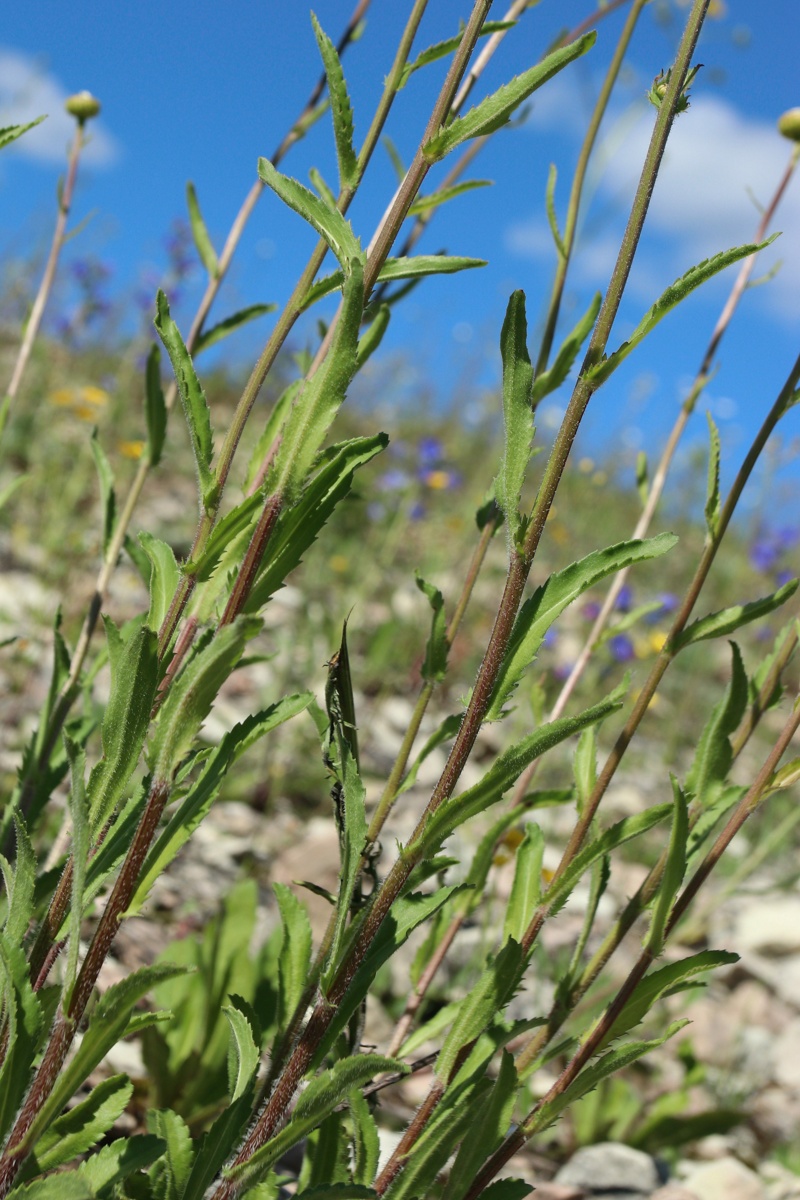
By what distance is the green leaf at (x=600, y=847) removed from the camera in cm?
94

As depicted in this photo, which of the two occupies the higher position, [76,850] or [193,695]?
[193,695]

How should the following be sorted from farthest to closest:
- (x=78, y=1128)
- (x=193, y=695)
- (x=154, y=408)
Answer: (x=154, y=408)
(x=78, y=1128)
(x=193, y=695)

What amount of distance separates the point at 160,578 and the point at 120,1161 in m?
0.48

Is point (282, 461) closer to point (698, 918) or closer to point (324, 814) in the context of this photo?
point (698, 918)

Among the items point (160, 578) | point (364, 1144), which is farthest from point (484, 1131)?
point (160, 578)

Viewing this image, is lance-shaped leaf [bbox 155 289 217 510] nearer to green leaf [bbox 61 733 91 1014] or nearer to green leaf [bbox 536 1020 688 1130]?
green leaf [bbox 61 733 91 1014]

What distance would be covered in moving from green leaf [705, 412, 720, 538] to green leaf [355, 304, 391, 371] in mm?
334

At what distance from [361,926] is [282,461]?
0.37 metres

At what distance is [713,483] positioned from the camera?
102 centimetres

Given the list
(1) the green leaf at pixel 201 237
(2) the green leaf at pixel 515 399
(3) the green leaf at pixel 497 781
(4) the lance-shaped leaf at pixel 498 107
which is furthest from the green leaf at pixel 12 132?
(3) the green leaf at pixel 497 781

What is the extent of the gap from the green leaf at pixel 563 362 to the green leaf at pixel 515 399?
0.35 meters

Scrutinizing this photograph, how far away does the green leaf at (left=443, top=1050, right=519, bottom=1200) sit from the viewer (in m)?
0.96

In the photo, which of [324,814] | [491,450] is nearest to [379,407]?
[491,450]

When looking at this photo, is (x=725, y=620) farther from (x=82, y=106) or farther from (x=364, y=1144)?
(x=82, y=106)
